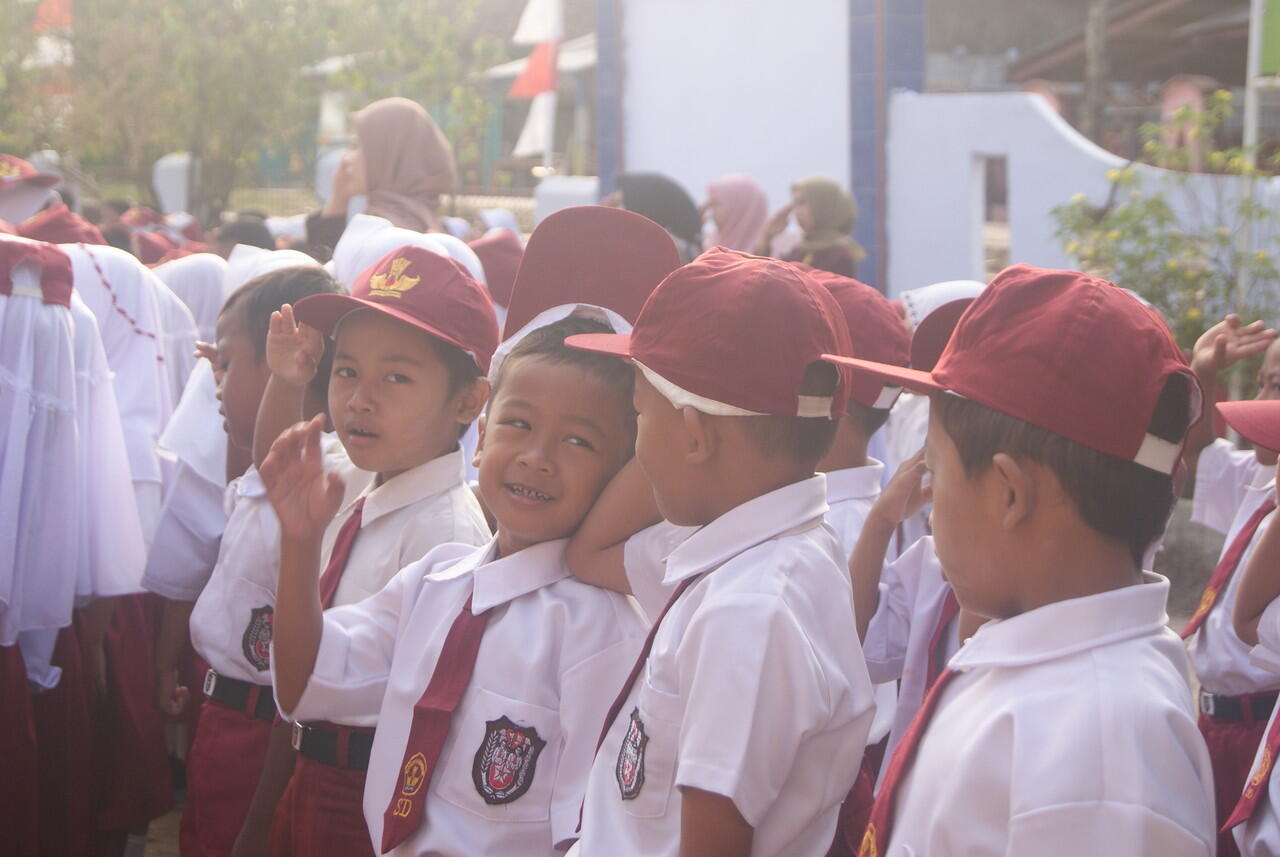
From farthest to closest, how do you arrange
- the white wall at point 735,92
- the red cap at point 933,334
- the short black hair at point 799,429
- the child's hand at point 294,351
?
1. the white wall at point 735,92
2. the red cap at point 933,334
3. the child's hand at point 294,351
4. the short black hair at point 799,429

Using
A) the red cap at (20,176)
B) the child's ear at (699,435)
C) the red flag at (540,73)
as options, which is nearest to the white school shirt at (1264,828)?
the child's ear at (699,435)

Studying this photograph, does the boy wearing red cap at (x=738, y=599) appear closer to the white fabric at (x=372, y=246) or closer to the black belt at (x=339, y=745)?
the black belt at (x=339, y=745)

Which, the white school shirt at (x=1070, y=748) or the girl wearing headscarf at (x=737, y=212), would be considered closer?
the white school shirt at (x=1070, y=748)

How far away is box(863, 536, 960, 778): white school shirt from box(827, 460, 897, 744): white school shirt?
0.07 meters

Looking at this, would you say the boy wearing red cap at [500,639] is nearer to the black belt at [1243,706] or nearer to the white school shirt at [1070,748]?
the white school shirt at [1070,748]

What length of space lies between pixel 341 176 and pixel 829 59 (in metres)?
4.78

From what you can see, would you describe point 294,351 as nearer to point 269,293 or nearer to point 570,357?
point 269,293

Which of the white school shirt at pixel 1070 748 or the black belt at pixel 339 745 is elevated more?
the white school shirt at pixel 1070 748

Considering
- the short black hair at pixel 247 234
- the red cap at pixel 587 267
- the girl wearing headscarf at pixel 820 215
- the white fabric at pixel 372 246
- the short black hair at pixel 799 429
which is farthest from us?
the short black hair at pixel 247 234

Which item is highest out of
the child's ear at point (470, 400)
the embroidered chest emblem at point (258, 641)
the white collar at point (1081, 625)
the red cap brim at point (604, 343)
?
the red cap brim at point (604, 343)

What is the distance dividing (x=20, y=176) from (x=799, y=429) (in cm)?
509

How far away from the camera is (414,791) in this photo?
2.00m

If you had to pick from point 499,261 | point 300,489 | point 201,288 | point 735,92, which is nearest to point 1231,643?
point 300,489

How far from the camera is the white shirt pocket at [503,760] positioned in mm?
1993
